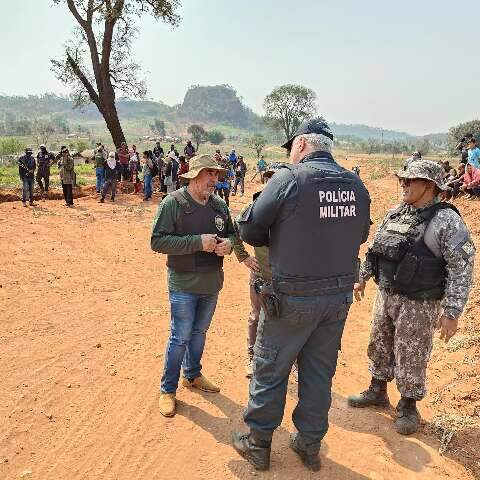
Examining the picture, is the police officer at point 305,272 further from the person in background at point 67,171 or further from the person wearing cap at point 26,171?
the person wearing cap at point 26,171

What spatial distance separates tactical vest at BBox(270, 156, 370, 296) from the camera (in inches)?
102

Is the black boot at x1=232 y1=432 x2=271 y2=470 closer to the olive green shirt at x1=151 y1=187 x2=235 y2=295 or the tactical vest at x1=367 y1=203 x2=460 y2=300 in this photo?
the olive green shirt at x1=151 y1=187 x2=235 y2=295

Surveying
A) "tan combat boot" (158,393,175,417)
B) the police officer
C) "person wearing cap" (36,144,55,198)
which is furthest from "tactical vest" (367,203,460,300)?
"person wearing cap" (36,144,55,198)

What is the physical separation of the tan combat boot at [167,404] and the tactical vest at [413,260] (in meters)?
1.95

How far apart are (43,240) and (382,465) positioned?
7931 millimetres

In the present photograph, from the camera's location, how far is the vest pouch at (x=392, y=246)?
3.29 m

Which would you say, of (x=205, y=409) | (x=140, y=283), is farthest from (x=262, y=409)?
(x=140, y=283)

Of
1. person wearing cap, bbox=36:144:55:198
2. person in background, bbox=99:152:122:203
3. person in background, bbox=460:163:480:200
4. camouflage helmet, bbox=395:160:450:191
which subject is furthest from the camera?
person wearing cap, bbox=36:144:55:198

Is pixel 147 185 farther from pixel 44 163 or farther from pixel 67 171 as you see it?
pixel 44 163

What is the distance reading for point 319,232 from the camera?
2.62m

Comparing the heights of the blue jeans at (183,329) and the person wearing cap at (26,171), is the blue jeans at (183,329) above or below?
below

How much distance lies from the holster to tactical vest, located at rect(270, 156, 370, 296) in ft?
0.15

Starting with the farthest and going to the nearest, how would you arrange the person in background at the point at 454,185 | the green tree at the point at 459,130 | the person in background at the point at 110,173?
the green tree at the point at 459,130, the person in background at the point at 110,173, the person in background at the point at 454,185

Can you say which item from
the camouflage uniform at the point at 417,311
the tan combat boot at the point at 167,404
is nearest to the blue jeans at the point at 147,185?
the tan combat boot at the point at 167,404
